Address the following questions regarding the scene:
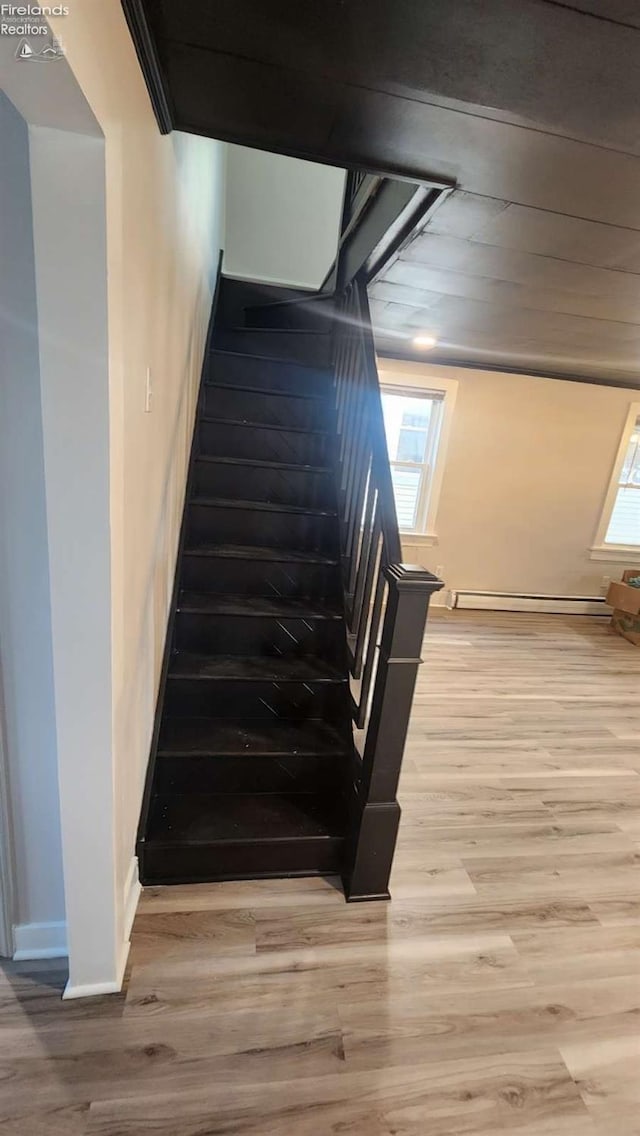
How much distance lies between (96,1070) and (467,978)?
0.98 m

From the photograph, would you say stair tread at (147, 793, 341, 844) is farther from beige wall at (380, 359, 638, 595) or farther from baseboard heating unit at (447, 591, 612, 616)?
baseboard heating unit at (447, 591, 612, 616)

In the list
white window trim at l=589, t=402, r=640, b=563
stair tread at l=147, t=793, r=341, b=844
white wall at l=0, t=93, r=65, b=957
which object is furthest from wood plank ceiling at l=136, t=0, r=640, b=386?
white window trim at l=589, t=402, r=640, b=563

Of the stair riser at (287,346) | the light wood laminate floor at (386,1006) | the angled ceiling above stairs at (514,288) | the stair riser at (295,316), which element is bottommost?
the light wood laminate floor at (386,1006)

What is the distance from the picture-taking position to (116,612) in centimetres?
102

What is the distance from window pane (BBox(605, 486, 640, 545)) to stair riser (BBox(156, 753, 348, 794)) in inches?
175

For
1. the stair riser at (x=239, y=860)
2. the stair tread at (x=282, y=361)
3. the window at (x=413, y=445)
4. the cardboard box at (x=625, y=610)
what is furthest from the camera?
the cardboard box at (x=625, y=610)

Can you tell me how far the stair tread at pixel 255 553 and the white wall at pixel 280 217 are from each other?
8.59ft

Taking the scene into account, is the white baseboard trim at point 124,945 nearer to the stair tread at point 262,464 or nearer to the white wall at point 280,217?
the stair tread at point 262,464

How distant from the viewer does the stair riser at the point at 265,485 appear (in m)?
2.39

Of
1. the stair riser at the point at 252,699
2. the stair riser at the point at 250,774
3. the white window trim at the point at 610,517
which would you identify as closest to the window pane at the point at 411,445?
the white window trim at the point at 610,517

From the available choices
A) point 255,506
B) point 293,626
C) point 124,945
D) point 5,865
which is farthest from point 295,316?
point 124,945

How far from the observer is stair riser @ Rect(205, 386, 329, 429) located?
2.64 meters

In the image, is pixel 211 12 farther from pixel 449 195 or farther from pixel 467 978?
pixel 467 978

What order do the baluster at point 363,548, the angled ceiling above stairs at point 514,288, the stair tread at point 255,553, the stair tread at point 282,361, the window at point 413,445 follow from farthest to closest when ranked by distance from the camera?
the window at point 413,445 → the stair tread at point 282,361 → the stair tread at point 255,553 → the baluster at point 363,548 → the angled ceiling above stairs at point 514,288
